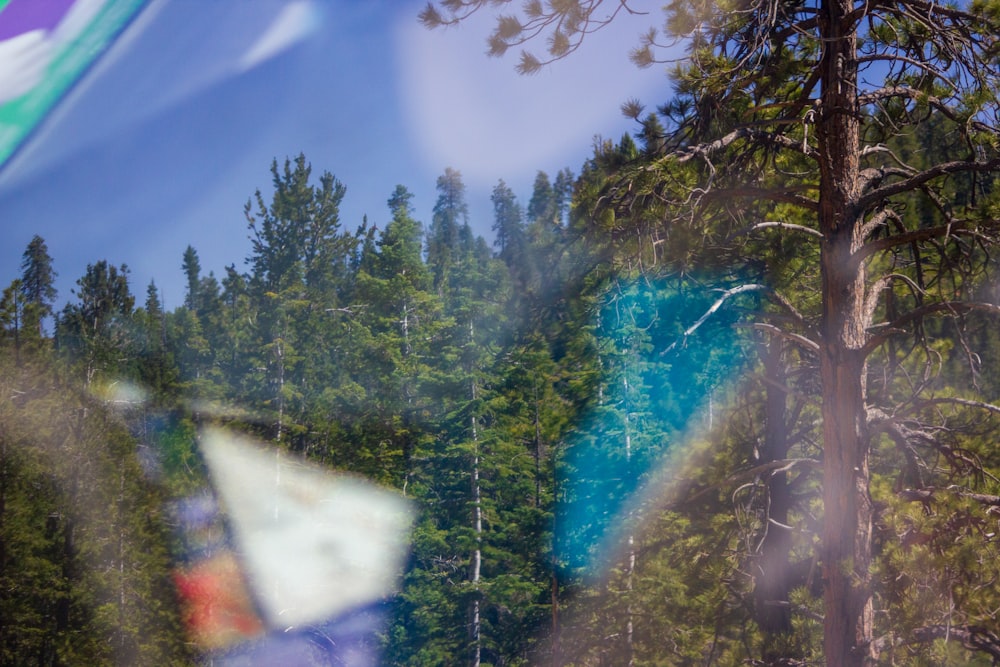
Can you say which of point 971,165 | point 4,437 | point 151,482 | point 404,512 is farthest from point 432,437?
point 971,165

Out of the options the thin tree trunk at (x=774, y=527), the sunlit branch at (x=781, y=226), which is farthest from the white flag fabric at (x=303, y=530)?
the sunlit branch at (x=781, y=226)

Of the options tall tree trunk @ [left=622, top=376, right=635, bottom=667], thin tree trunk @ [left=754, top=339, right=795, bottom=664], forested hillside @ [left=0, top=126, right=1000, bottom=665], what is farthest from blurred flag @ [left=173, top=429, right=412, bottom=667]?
thin tree trunk @ [left=754, top=339, right=795, bottom=664]

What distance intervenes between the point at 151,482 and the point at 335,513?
5117mm

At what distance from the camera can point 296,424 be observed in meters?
25.6

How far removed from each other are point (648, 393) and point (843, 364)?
1096 cm

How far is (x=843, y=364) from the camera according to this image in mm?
6035

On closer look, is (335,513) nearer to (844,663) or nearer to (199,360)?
(199,360)

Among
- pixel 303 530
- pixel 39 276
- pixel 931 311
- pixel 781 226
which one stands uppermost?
pixel 39 276

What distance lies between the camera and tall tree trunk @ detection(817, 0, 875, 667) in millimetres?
5887

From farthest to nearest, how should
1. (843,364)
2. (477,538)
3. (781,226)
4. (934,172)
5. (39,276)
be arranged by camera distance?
(39,276) < (477,538) < (781,226) < (843,364) < (934,172)

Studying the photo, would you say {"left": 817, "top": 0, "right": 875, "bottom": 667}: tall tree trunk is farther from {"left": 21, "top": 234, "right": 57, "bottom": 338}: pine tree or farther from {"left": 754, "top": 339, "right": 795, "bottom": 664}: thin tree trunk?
{"left": 21, "top": 234, "right": 57, "bottom": 338}: pine tree

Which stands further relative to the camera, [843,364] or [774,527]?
[774,527]

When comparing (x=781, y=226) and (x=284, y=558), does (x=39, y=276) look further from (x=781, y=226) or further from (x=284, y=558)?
(x=781, y=226)

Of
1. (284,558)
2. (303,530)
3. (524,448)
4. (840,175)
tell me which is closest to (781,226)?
(840,175)
